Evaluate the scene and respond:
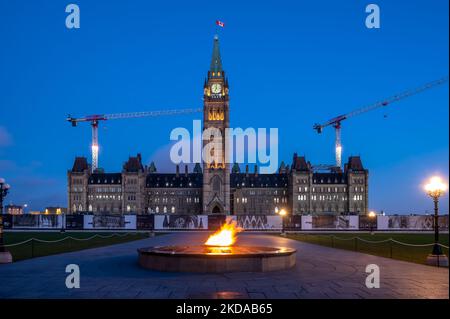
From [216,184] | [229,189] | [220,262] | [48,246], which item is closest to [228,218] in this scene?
[48,246]

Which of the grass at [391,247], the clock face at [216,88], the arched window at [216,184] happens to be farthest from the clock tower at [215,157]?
the grass at [391,247]

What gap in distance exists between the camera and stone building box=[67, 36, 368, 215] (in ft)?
501

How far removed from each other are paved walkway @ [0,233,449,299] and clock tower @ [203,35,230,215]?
4584 inches

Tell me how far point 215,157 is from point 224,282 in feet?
408

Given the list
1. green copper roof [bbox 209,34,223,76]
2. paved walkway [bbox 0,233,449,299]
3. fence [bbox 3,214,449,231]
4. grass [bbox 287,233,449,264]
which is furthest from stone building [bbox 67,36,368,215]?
paved walkway [bbox 0,233,449,299]

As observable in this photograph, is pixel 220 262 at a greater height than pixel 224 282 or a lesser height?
greater

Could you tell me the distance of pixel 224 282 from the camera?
18.5 metres

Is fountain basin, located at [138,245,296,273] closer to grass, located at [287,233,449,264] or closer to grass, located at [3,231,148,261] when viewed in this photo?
grass, located at [287,233,449,264]

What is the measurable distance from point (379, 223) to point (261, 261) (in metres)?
64.5

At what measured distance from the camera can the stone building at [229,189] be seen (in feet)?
501

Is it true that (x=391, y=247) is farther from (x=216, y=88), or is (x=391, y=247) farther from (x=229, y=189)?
(x=216, y=88)

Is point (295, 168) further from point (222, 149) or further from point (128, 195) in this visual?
point (128, 195)

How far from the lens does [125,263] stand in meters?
25.6
